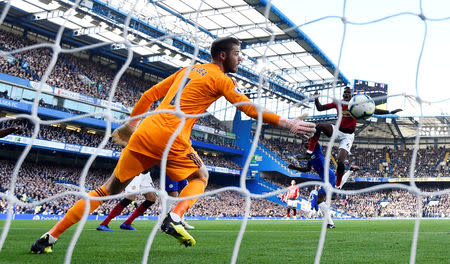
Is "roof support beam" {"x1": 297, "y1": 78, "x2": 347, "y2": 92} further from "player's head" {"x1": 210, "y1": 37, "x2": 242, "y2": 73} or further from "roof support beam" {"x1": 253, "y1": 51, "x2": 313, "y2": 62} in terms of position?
"player's head" {"x1": 210, "y1": 37, "x2": 242, "y2": 73}

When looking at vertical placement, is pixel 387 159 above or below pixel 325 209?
above

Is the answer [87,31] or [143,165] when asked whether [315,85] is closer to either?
[87,31]

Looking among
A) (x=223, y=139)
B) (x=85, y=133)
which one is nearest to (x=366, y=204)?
(x=223, y=139)

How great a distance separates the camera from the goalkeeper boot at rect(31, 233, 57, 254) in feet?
10.8

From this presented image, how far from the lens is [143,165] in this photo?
3273 mm

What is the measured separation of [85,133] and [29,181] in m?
5.95

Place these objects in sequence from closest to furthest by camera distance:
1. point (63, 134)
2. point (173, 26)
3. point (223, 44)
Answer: point (223, 44) → point (63, 134) → point (173, 26)

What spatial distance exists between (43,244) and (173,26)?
72.9 feet

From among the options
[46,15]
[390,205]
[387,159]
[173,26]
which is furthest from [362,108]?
[387,159]

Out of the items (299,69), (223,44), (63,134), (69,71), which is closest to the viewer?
(223,44)

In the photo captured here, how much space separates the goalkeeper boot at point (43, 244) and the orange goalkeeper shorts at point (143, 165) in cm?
75

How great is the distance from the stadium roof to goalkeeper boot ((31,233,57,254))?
16.0m

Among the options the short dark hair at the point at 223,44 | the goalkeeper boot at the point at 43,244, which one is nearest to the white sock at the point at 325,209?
the short dark hair at the point at 223,44

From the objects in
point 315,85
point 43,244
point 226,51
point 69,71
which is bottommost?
point 43,244
